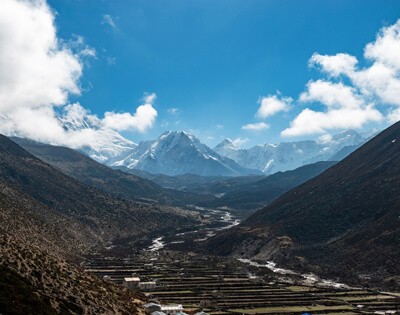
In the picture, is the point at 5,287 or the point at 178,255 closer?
the point at 5,287

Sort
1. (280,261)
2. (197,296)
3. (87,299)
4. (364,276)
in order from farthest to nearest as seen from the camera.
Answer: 1. (280,261)
2. (364,276)
3. (197,296)
4. (87,299)

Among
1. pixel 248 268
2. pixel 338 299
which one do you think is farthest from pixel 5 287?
pixel 248 268

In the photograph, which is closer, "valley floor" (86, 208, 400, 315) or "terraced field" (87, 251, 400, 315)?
"terraced field" (87, 251, 400, 315)

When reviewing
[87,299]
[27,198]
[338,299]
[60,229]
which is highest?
[27,198]

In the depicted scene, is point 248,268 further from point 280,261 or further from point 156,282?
point 156,282

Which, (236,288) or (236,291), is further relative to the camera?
(236,288)

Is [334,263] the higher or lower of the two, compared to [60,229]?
lower

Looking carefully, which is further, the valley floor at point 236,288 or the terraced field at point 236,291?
the valley floor at point 236,288

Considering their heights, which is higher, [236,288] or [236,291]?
[236,288]
